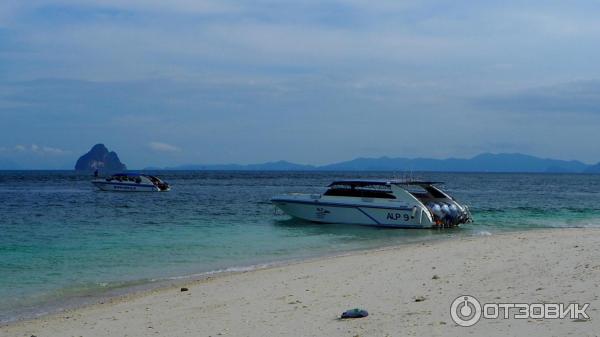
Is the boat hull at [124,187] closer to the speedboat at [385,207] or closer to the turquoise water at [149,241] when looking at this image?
the turquoise water at [149,241]

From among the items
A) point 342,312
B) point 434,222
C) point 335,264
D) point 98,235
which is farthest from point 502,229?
point 342,312

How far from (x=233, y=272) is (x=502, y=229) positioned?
16.6 metres

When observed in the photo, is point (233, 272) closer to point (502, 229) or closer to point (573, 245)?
point (573, 245)

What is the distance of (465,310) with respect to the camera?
9.70 meters

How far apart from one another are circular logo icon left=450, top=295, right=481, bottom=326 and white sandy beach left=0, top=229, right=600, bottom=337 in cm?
13

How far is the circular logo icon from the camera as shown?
9086 mm

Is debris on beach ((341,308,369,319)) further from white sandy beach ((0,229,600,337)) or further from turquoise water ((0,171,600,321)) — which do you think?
turquoise water ((0,171,600,321))

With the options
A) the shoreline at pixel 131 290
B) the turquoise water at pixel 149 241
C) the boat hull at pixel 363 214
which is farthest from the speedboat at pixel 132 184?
the shoreline at pixel 131 290

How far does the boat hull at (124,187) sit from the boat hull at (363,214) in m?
36.6

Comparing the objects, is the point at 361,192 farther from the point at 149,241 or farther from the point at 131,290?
the point at 131,290

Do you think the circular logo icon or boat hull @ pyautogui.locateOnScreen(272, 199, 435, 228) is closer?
the circular logo icon

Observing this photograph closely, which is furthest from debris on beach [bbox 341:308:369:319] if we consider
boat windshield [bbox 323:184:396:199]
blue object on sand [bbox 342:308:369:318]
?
boat windshield [bbox 323:184:396:199]

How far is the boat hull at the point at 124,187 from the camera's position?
66.6 meters

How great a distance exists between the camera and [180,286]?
14.8m
